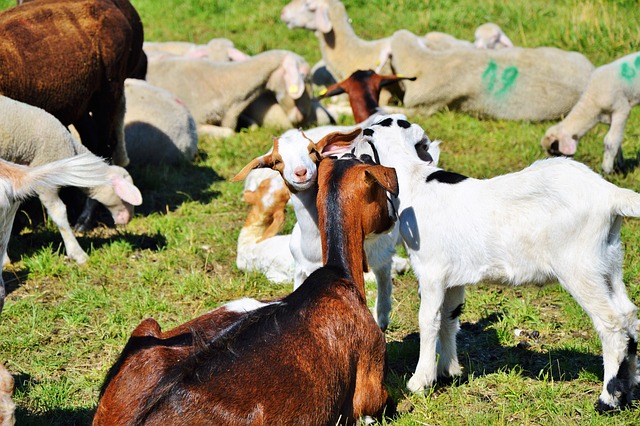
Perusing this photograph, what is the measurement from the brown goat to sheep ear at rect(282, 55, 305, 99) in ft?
7.66

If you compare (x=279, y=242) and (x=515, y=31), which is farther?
(x=515, y=31)

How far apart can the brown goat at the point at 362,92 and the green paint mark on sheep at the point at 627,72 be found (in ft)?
8.04

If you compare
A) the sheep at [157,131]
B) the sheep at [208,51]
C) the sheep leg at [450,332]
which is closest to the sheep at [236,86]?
the sheep at [157,131]

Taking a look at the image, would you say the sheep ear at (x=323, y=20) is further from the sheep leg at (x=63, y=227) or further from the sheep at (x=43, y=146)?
the sheep leg at (x=63, y=227)

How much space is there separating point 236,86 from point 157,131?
1.67m

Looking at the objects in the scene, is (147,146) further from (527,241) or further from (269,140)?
(527,241)

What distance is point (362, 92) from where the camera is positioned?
823 cm

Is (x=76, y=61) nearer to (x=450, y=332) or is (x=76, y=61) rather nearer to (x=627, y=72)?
(x=450, y=332)

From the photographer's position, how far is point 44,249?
725 centimetres

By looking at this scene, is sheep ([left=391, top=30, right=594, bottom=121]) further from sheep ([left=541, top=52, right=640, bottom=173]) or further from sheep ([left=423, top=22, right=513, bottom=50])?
sheep ([left=541, top=52, right=640, bottom=173])

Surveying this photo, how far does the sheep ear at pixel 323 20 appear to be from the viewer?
12656 mm

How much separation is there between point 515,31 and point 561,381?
10.1 m

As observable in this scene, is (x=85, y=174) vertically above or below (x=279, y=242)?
above

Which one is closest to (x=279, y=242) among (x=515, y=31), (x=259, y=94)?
(x=259, y=94)
